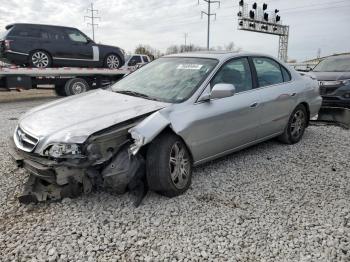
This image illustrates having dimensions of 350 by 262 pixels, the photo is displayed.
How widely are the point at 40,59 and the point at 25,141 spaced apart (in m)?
9.33

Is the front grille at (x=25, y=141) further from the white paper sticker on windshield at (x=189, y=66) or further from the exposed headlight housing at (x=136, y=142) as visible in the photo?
the white paper sticker on windshield at (x=189, y=66)

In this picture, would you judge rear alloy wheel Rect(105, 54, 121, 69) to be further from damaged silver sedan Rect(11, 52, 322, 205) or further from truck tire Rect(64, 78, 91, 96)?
damaged silver sedan Rect(11, 52, 322, 205)

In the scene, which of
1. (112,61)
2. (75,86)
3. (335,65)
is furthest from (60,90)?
(335,65)

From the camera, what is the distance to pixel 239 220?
333cm

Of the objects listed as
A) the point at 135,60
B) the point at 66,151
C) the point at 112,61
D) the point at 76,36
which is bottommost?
the point at 66,151

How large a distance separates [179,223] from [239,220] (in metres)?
0.57

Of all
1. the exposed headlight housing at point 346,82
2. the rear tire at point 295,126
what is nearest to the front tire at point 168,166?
the rear tire at point 295,126

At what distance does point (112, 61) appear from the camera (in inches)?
553

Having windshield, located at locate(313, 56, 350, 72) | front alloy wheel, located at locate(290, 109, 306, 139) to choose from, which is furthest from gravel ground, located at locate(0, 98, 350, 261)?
windshield, located at locate(313, 56, 350, 72)

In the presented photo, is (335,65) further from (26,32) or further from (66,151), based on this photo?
(26,32)

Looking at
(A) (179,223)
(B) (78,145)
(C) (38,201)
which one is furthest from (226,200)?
(C) (38,201)

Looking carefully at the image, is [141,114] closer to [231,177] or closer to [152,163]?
[152,163]

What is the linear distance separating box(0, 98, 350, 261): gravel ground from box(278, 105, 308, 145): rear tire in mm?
1160

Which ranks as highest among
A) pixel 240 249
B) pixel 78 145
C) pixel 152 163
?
pixel 78 145
